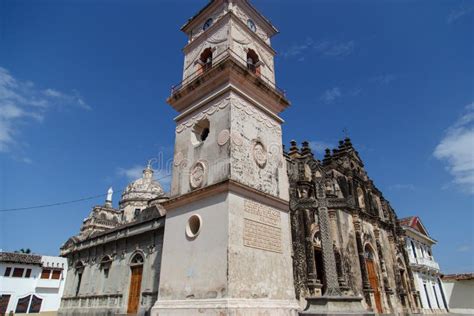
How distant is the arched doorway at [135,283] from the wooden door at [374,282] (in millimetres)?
16957

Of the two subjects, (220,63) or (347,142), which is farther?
(347,142)

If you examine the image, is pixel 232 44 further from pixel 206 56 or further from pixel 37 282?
pixel 37 282

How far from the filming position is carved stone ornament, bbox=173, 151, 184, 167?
13.5 m

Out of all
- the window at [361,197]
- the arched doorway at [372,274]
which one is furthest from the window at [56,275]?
the window at [361,197]

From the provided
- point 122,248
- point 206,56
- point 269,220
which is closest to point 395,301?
point 269,220

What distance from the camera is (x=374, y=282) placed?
80.1 feet

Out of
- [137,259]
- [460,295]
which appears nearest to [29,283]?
[137,259]

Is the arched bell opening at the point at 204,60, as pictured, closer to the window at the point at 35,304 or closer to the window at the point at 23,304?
the window at the point at 23,304

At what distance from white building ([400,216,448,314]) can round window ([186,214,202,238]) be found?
102 ft

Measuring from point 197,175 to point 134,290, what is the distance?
9187mm

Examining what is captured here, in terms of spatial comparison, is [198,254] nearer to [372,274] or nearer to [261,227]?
[261,227]

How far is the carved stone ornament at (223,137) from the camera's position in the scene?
11766 mm

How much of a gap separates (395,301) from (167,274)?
2203 cm

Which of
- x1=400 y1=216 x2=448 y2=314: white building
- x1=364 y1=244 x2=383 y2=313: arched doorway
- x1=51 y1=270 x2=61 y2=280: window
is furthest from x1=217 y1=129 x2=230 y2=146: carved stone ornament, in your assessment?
x1=400 y1=216 x2=448 y2=314: white building
